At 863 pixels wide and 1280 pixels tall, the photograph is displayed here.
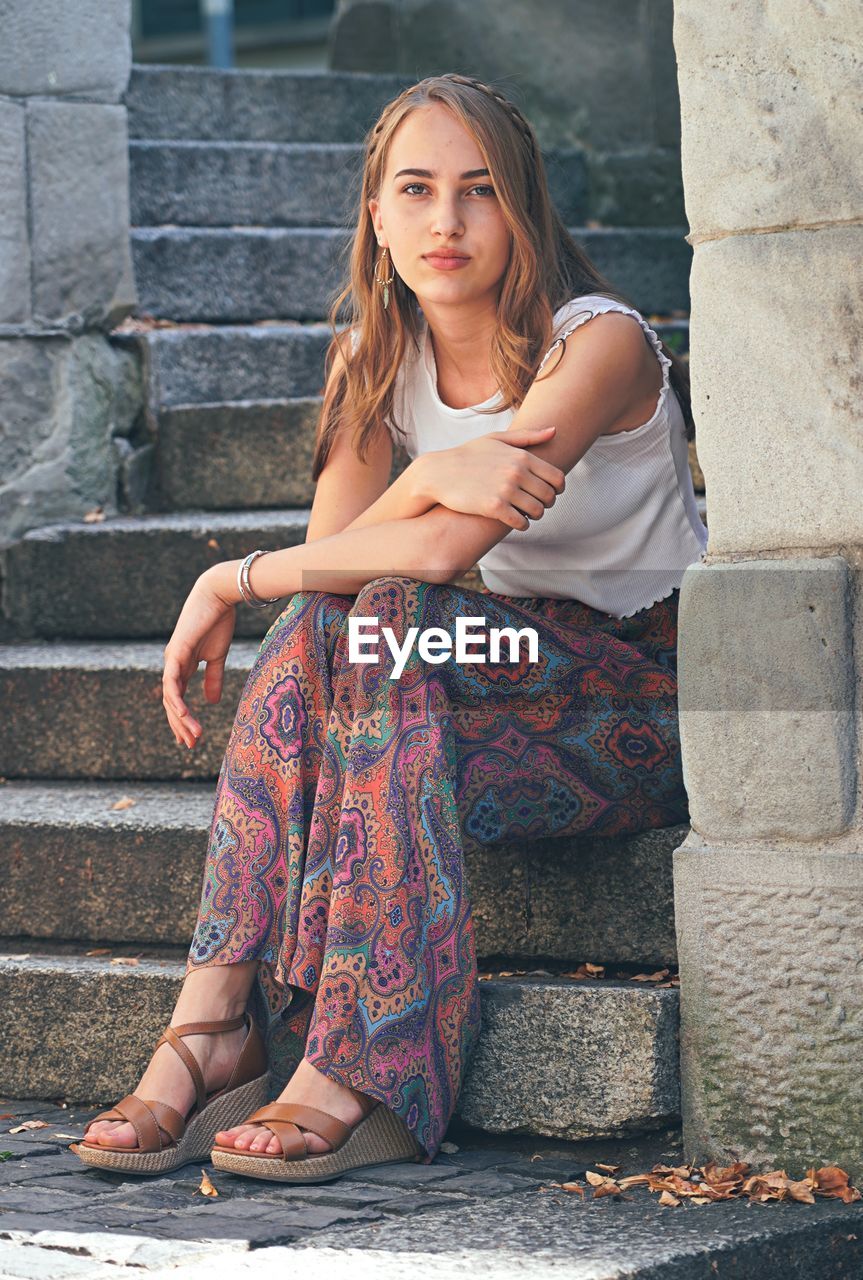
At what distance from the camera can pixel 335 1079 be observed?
2.53 m

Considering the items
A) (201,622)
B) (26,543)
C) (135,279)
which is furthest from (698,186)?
(135,279)

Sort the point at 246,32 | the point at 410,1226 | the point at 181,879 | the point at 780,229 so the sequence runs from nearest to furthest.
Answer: the point at 410,1226 → the point at 780,229 → the point at 181,879 → the point at 246,32

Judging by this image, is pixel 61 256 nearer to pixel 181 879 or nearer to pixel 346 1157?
pixel 181 879

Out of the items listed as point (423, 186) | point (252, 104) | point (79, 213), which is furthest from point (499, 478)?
point (252, 104)

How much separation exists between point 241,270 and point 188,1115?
3.11 m

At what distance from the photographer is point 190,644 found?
2.97m

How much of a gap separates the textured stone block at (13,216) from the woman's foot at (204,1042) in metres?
2.21

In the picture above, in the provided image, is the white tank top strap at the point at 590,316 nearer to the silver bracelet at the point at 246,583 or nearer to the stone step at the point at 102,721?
the silver bracelet at the point at 246,583

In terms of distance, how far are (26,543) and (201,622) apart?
144cm

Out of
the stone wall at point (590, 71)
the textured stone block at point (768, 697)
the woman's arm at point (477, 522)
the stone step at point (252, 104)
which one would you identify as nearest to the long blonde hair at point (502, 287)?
the woman's arm at point (477, 522)

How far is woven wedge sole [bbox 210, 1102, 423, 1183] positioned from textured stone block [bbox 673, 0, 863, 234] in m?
1.32

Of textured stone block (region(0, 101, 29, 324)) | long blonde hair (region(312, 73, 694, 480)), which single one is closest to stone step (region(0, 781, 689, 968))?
long blonde hair (region(312, 73, 694, 480))

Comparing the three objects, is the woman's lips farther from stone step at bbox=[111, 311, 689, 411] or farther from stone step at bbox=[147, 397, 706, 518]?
stone step at bbox=[111, 311, 689, 411]

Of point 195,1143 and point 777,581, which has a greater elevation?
point 777,581
